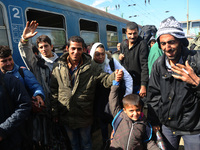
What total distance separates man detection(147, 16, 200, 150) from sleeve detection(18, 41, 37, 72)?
5.55 feet

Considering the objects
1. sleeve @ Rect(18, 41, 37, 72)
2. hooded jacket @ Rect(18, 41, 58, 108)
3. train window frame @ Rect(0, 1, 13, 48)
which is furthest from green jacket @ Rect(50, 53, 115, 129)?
train window frame @ Rect(0, 1, 13, 48)

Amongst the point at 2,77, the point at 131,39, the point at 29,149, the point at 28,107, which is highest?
the point at 131,39

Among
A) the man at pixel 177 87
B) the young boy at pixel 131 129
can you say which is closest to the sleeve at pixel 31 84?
the young boy at pixel 131 129

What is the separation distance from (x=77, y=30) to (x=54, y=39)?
0.87 m

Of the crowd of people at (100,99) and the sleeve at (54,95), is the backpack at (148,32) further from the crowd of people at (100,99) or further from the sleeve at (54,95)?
the sleeve at (54,95)

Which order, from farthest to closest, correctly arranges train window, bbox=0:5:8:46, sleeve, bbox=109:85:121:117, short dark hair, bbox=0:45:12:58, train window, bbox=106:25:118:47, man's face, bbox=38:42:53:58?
train window, bbox=106:25:118:47
train window, bbox=0:5:8:46
man's face, bbox=38:42:53:58
sleeve, bbox=109:85:121:117
short dark hair, bbox=0:45:12:58

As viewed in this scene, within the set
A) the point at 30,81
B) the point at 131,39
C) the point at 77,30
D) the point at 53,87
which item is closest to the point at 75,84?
the point at 53,87

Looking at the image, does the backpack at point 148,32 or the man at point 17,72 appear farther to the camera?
the backpack at point 148,32

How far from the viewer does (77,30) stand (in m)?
4.47

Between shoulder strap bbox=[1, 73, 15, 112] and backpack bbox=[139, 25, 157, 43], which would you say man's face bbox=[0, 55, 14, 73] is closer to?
shoulder strap bbox=[1, 73, 15, 112]

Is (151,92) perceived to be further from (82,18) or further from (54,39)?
(82,18)

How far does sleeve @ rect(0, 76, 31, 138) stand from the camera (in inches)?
55.7

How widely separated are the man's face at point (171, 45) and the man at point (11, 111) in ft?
4.83

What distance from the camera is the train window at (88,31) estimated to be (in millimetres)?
4742
